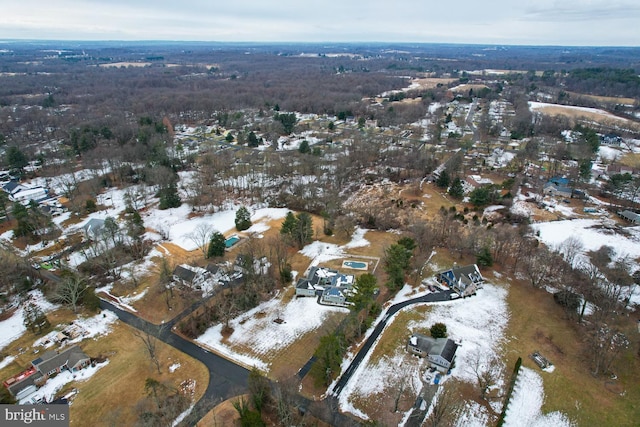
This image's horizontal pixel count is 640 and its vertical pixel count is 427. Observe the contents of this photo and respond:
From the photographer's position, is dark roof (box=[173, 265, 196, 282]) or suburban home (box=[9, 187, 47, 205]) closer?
dark roof (box=[173, 265, 196, 282])

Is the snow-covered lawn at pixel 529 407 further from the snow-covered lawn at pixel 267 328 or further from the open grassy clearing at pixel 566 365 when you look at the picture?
the snow-covered lawn at pixel 267 328

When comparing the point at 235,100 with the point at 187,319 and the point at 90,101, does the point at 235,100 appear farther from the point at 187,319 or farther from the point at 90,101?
the point at 187,319

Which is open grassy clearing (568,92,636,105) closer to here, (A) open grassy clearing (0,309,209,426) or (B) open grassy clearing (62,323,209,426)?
(B) open grassy clearing (62,323,209,426)

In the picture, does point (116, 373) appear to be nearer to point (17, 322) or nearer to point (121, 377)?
point (121, 377)

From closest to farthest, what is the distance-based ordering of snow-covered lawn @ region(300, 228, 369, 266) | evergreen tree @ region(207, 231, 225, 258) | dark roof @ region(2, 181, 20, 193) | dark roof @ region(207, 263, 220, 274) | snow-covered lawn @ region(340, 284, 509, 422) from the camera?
1. snow-covered lawn @ region(340, 284, 509, 422)
2. dark roof @ region(207, 263, 220, 274)
3. evergreen tree @ region(207, 231, 225, 258)
4. snow-covered lawn @ region(300, 228, 369, 266)
5. dark roof @ region(2, 181, 20, 193)

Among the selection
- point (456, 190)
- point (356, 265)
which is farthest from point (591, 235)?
point (356, 265)

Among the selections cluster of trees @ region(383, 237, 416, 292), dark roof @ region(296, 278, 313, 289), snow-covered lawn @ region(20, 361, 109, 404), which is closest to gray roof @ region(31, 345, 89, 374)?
snow-covered lawn @ region(20, 361, 109, 404)

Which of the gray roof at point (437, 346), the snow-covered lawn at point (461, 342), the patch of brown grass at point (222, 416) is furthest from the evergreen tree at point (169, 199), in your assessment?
the gray roof at point (437, 346)
